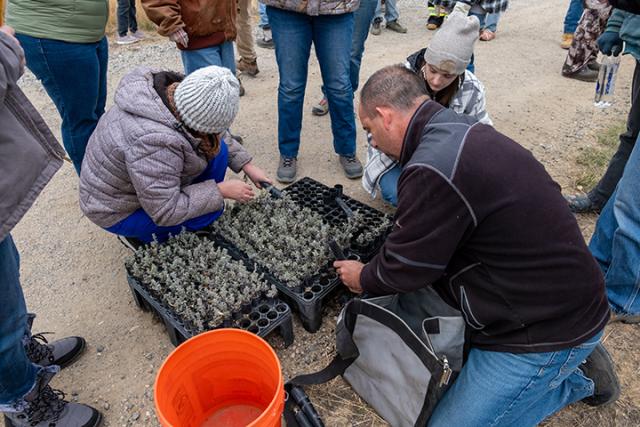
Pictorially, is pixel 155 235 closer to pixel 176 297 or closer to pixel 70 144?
pixel 176 297

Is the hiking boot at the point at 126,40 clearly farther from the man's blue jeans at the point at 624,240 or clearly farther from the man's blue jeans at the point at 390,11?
the man's blue jeans at the point at 624,240

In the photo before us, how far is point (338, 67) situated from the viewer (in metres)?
3.49

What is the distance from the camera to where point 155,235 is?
8.73 ft

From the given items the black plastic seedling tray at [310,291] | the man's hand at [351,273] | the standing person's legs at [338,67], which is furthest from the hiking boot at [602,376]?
the standing person's legs at [338,67]

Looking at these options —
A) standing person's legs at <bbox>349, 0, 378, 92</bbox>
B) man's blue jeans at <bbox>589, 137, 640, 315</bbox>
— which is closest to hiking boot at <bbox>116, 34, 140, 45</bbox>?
standing person's legs at <bbox>349, 0, 378, 92</bbox>

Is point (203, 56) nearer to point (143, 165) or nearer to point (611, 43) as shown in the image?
point (143, 165)

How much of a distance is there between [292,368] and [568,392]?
4.20ft

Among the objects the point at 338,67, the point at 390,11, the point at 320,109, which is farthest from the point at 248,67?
the point at 390,11

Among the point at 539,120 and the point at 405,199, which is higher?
the point at 405,199

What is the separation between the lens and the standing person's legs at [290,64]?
3301mm

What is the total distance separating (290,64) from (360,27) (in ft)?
4.54

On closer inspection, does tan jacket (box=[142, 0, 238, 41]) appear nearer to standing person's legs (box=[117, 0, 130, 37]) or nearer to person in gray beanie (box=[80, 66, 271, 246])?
person in gray beanie (box=[80, 66, 271, 246])

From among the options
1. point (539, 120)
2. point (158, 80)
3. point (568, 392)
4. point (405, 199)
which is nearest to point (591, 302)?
point (568, 392)

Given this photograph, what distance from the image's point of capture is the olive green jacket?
105 inches
